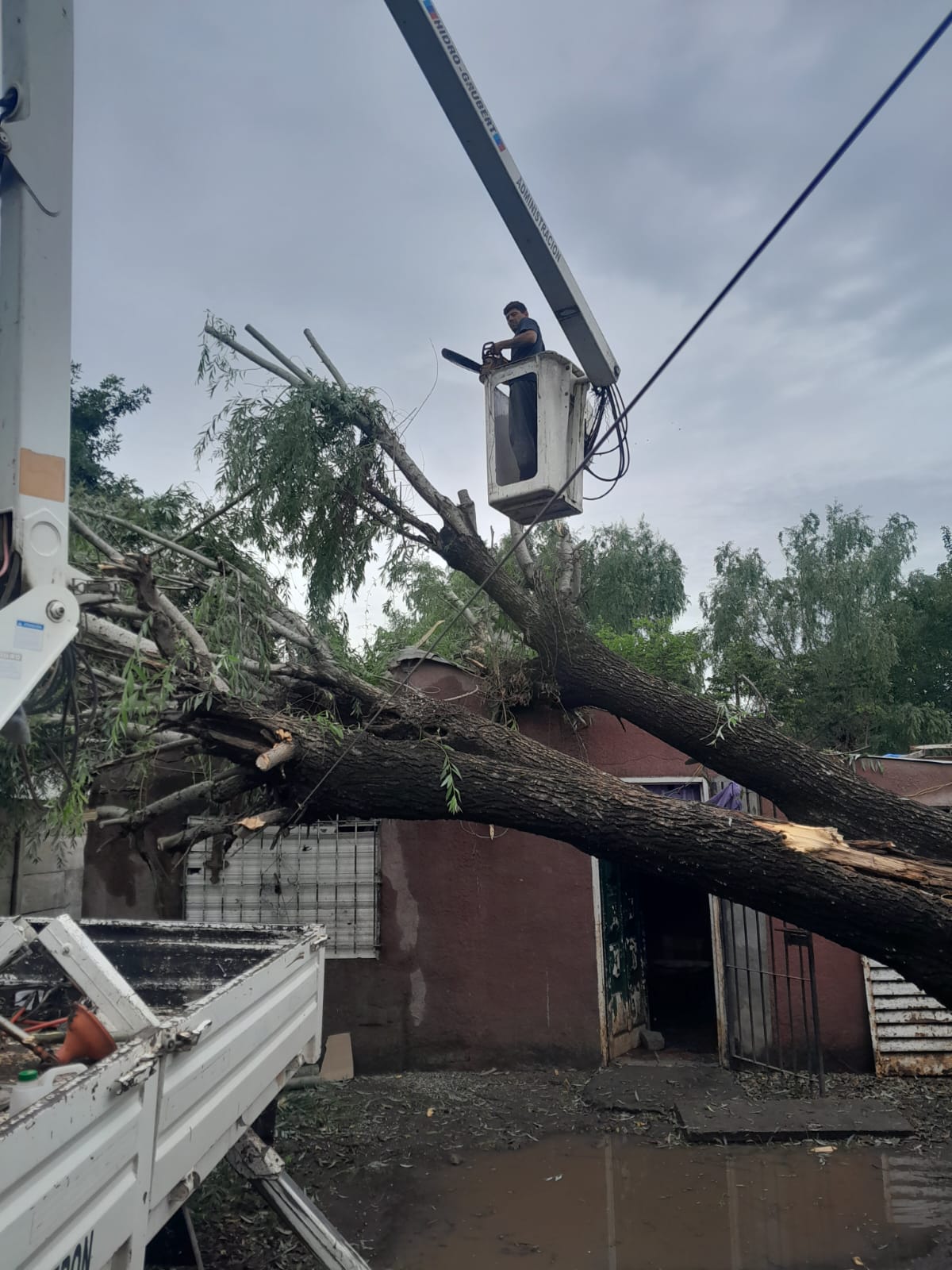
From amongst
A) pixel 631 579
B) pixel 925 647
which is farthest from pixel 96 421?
pixel 925 647

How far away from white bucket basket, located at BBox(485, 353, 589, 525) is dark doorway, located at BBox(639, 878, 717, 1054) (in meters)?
5.50

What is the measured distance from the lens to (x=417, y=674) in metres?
8.24

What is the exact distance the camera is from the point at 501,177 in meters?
4.38

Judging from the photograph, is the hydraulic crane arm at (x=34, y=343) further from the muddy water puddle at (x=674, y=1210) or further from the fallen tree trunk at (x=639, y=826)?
the muddy water puddle at (x=674, y=1210)

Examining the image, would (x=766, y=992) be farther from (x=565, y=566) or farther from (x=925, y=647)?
(x=925, y=647)

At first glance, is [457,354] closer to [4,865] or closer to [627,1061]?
[4,865]

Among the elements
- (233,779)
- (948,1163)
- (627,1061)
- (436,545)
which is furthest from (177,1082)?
(627,1061)

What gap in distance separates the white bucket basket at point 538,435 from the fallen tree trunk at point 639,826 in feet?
5.41

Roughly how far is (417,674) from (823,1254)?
5121mm

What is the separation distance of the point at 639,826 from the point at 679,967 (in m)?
7.45

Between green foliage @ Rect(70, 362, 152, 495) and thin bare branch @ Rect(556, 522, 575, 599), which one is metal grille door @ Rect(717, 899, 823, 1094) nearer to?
thin bare branch @ Rect(556, 522, 575, 599)

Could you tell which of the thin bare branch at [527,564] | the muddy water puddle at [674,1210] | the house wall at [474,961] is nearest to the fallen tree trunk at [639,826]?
the muddy water puddle at [674,1210]

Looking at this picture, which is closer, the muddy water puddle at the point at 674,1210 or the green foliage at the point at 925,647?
the muddy water puddle at the point at 674,1210

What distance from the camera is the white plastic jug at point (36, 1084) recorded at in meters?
2.19
